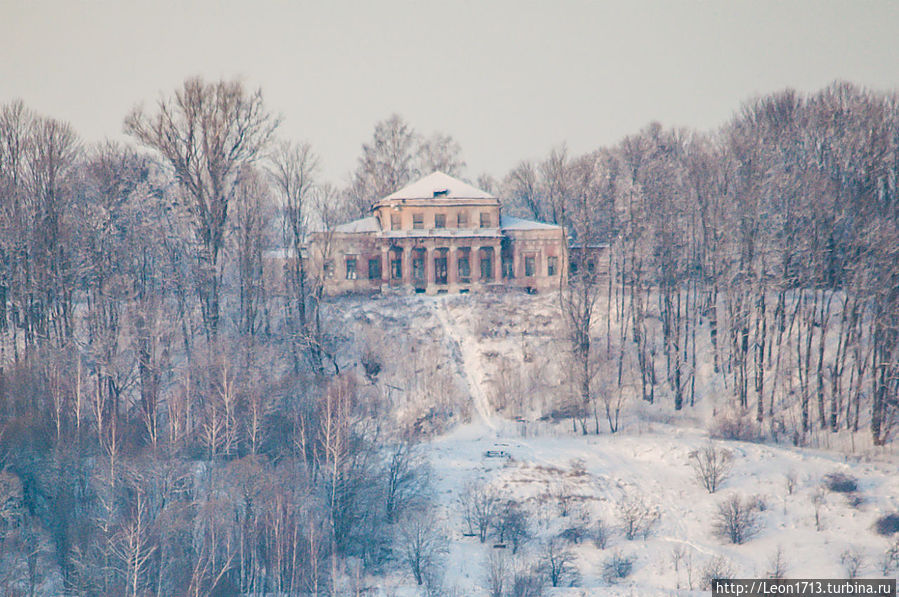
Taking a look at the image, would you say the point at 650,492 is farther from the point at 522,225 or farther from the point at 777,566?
the point at 522,225

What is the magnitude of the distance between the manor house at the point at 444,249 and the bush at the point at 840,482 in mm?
26218

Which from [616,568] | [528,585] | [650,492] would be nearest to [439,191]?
[650,492]

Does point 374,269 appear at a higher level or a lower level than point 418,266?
lower

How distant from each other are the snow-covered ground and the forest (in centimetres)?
120

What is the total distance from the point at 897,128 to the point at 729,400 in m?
15.6

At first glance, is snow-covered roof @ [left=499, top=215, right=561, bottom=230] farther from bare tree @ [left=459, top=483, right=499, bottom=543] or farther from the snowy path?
bare tree @ [left=459, top=483, right=499, bottom=543]

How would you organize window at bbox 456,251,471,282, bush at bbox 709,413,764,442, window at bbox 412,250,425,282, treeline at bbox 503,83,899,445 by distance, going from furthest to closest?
window at bbox 456,251,471,282, window at bbox 412,250,425,282, treeline at bbox 503,83,899,445, bush at bbox 709,413,764,442

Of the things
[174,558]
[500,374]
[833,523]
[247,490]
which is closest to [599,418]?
[500,374]

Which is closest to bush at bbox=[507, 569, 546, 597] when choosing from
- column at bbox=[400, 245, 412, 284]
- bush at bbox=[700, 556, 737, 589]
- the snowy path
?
bush at bbox=[700, 556, 737, 589]

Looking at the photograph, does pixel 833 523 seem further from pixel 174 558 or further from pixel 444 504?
pixel 174 558

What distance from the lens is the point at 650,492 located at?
3138cm

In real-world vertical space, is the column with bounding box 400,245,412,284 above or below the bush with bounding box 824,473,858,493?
above

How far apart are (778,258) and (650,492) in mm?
13708

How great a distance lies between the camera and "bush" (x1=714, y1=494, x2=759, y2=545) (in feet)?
91.6
